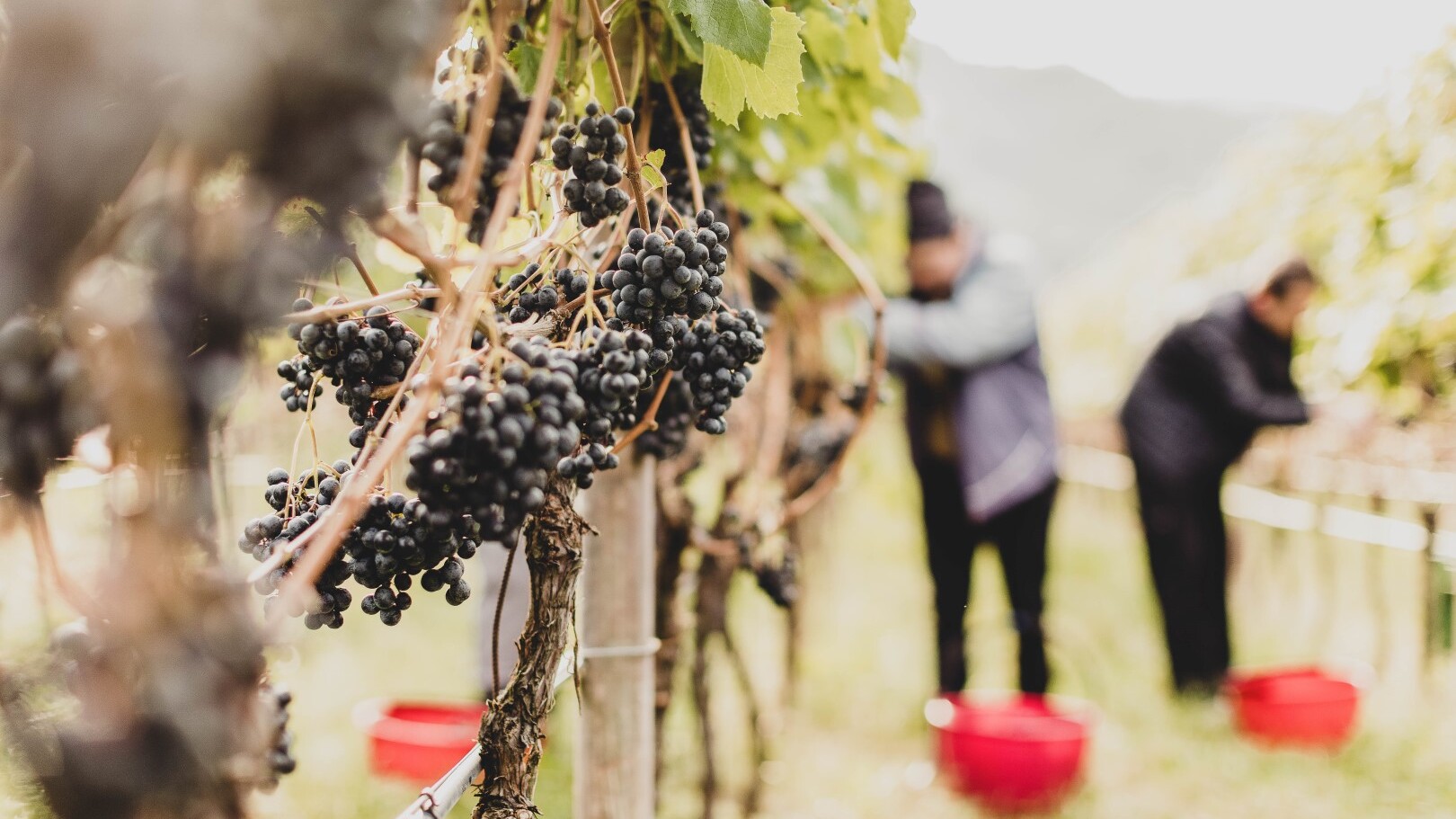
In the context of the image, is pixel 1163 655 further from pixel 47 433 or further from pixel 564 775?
pixel 47 433

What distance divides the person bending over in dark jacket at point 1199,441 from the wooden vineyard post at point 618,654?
10.9 ft

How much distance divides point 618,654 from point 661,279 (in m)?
0.68

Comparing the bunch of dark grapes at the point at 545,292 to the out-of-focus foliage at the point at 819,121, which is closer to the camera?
the bunch of dark grapes at the point at 545,292

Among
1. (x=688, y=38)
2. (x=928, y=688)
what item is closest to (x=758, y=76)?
(x=688, y=38)

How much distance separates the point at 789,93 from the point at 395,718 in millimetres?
2548

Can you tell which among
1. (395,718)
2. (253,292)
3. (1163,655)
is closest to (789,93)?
(253,292)

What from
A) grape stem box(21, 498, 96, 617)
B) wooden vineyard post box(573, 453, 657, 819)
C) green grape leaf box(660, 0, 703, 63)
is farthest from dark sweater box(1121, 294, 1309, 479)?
grape stem box(21, 498, 96, 617)

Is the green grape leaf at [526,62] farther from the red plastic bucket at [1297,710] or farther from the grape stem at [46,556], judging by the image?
the red plastic bucket at [1297,710]

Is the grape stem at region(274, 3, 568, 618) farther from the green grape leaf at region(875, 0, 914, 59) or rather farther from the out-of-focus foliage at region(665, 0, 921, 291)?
the green grape leaf at region(875, 0, 914, 59)

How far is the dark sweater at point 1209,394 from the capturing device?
3.82 meters

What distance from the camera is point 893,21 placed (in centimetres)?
113

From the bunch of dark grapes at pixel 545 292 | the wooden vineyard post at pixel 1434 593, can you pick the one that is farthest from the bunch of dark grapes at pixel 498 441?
the wooden vineyard post at pixel 1434 593

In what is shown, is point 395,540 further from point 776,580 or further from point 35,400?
point 776,580

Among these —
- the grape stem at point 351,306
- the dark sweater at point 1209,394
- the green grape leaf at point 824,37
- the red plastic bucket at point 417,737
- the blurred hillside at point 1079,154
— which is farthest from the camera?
the blurred hillside at point 1079,154
